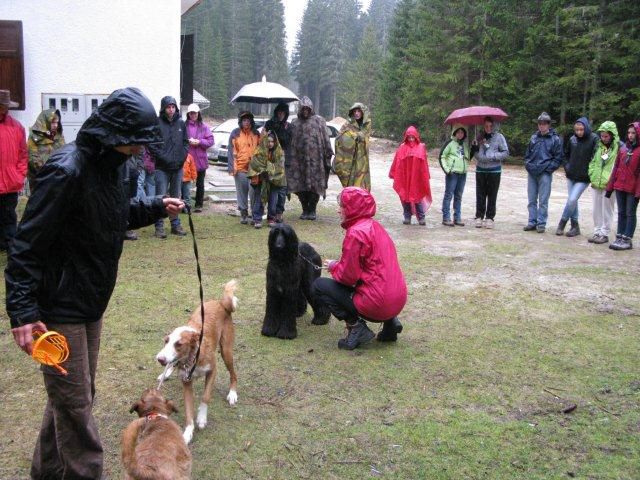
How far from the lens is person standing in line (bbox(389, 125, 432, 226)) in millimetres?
11312

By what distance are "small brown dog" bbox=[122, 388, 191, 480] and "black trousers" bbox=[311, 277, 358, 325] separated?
2379mm

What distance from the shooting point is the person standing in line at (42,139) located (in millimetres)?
8227

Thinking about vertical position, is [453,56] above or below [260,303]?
above

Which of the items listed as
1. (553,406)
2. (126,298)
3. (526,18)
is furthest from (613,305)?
(526,18)

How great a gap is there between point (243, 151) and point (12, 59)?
14.5 ft

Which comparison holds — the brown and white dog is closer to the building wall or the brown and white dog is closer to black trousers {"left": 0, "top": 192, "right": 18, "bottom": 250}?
black trousers {"left": 0, "top": 192, "right": 18, "bottom": 250}

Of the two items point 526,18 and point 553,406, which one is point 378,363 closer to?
point 553,406

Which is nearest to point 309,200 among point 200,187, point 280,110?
point 280,110

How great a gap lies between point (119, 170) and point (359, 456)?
2179mm

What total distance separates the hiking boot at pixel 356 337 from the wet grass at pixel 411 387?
8 centimetres

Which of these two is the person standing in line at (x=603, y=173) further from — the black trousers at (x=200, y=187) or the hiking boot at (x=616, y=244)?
the black trousers at (x=200, y=187)

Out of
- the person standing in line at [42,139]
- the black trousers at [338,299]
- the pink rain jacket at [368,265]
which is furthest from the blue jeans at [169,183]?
the pink rain jacket at [368,265]

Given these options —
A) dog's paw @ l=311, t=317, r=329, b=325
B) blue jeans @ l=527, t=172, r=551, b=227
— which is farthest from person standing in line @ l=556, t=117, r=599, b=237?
dog's paw @ l=311, t=317, r=329, b=325

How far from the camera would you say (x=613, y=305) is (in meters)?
6.69
